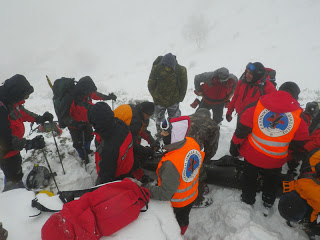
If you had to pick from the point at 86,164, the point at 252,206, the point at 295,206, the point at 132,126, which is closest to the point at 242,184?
the point at 252,206

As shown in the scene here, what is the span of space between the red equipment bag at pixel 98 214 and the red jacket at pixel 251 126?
1768 millimetres

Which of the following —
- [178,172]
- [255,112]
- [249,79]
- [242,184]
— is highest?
[249,79]

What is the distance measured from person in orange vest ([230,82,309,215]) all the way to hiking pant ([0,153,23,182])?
150 inches

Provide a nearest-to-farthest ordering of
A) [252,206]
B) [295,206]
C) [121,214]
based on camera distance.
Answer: [121,214] < [295,206] < [252,206]

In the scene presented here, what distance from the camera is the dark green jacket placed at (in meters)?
4.75

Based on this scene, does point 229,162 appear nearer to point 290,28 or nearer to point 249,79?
point 249,79

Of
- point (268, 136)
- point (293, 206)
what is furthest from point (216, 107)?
point (293, 206)

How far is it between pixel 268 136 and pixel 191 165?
1.27 m

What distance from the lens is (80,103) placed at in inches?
153

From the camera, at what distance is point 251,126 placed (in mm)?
2785

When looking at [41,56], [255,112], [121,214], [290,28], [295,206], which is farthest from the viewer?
[41,56]

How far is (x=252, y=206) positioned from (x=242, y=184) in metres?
0.39

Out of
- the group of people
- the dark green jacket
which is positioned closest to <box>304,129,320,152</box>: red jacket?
the group of people

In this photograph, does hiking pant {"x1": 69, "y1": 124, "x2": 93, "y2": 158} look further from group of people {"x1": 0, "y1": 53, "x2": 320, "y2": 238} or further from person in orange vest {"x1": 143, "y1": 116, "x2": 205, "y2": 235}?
person in orange vest {"x1": 143, "y1": 116, "x2": 205, "y2": 235}
